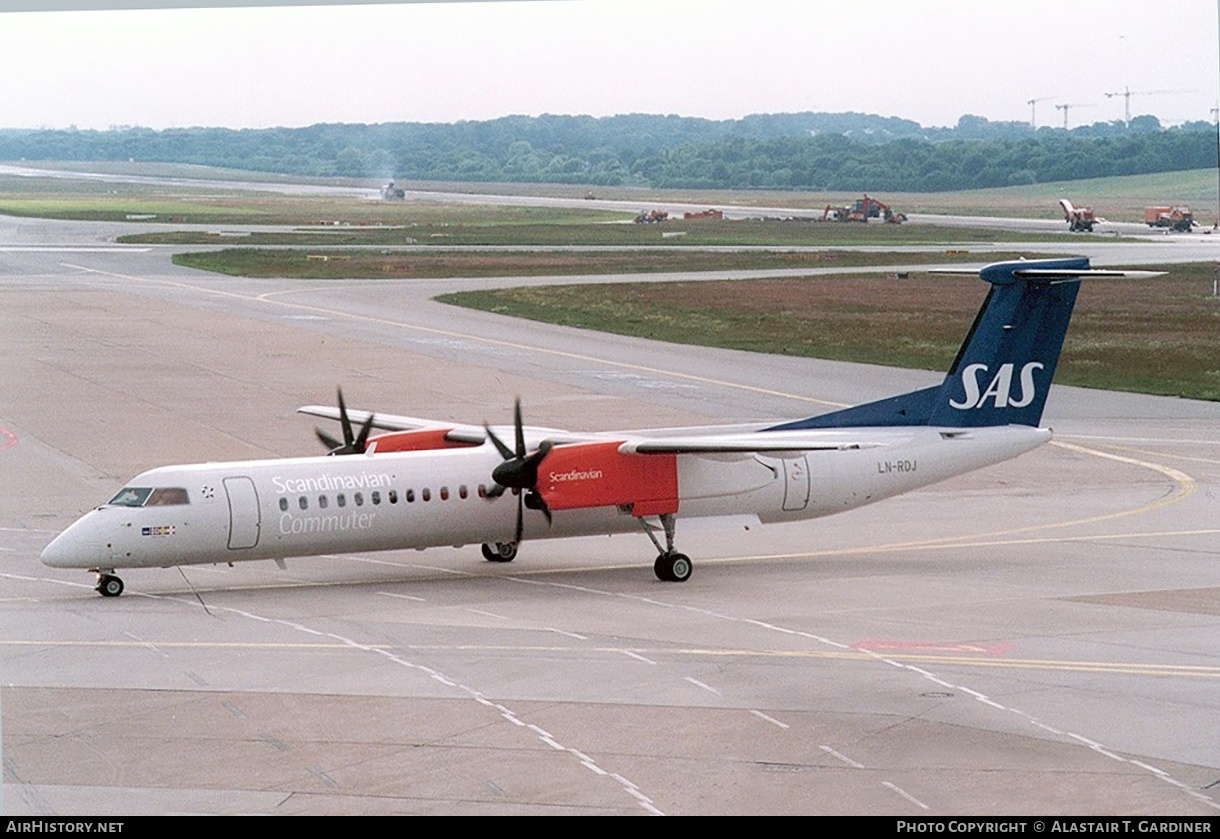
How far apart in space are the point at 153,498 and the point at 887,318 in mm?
47583

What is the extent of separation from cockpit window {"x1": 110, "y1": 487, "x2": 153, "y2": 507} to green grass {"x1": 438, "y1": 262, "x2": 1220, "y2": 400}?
115 ft

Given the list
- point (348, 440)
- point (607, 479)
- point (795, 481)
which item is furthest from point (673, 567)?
point (348, 440)

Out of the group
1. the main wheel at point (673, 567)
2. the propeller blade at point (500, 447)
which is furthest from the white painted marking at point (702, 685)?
the propeller blade at point (500, 447)

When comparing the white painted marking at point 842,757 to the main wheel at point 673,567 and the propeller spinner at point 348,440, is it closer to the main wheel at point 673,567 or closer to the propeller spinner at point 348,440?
the main wheel at point 673,567

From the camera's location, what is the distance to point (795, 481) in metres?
28.9

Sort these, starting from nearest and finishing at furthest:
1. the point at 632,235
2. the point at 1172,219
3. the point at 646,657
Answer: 1. the point at 646,657
2. the point at 632,235
3. the point at 1172,219

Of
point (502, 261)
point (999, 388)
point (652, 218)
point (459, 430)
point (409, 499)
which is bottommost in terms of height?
point (409, 499)

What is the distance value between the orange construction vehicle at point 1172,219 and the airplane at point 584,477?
97.7 meters

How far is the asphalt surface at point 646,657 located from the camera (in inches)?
650

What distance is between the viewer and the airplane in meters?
25.7

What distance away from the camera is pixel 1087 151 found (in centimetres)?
12838

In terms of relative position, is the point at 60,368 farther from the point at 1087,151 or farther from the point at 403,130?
the point at 1087,151

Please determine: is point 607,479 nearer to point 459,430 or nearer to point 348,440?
point 459,430

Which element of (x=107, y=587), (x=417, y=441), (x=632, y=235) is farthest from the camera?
(x=632, y=235)
